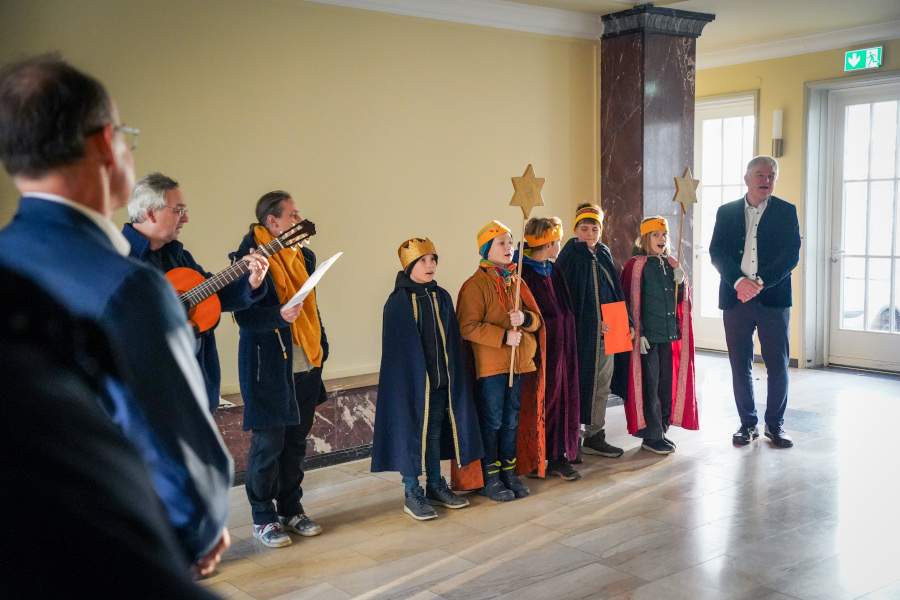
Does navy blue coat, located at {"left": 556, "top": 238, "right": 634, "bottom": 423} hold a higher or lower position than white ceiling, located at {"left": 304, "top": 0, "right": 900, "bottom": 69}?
lower

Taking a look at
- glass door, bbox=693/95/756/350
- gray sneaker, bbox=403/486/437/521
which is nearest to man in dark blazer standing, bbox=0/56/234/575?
gray sneaker, bbox=403/486/437/521

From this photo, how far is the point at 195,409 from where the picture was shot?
100 centimetres

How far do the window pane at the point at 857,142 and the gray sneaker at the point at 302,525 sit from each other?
5335 millimetres

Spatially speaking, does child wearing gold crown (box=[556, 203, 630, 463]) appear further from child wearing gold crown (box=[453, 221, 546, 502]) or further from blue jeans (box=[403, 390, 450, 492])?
blue jeans (box=[403, 390, 450, 492])

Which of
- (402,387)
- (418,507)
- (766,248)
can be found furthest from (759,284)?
(418,507)

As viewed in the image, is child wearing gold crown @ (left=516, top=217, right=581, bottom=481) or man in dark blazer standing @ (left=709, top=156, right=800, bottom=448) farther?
man in dark blazer standing @ (left=709, top=156, right=800, bottom=448)

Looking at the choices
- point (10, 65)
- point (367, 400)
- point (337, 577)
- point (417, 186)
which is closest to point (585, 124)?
point (417, 186)

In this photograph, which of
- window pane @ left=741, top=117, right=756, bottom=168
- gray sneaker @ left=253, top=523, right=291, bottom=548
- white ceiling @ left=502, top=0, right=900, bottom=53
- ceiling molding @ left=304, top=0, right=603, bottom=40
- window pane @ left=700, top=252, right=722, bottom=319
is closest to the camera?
gray sneaker @ left=253, top=523, right=291, bottom=548

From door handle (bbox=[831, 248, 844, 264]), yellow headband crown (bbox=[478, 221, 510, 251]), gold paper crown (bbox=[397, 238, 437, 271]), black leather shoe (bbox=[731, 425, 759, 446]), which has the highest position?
yellow headband crown (bbox=[478, 221, 510, 251])

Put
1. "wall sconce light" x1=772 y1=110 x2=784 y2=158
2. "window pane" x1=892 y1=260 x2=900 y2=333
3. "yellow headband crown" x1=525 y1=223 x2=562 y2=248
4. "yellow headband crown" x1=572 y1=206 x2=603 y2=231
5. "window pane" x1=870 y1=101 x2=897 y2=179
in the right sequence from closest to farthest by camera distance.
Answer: "yellow headband crown" x1=525 y1=223 x2=562 y2=248
"yellow headband crown" x1=572 y1=206 x2=603 y2=231
"window pane" x1=870 y1=101 x2=897 y2=179
"window pane" x1=892 y1=260 x2=900 y2=333
"wall sconce light" x1=772 y1=110 x2=784 y2=158

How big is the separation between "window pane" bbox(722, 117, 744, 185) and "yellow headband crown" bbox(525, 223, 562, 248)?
152 inches

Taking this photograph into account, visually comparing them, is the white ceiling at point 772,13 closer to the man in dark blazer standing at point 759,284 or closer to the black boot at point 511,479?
the man in dark blazer standing at point 759,284

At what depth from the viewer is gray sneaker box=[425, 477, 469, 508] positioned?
3.89m

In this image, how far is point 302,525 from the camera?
11.8 ft
